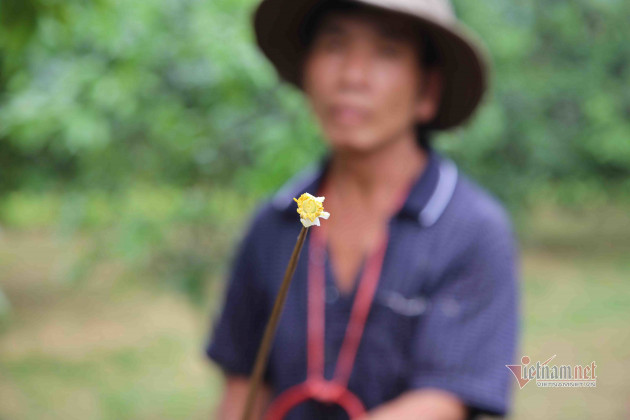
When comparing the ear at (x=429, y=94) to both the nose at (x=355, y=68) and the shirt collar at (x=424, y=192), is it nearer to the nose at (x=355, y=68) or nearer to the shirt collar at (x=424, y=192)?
the shirt collar at (x=424, y=192)

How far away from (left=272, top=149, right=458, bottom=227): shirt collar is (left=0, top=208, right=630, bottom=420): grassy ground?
1154mm

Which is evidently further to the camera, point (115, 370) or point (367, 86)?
point (115, 370)

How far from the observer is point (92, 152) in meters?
2.08

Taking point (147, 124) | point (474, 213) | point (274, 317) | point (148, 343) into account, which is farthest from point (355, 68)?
point (148, 343)

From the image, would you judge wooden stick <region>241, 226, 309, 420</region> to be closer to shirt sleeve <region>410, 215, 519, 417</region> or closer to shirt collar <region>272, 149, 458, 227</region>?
shirt sleeve <region>410, 215, 519, 417</region>

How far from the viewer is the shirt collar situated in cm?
129

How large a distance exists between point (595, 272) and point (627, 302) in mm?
1868

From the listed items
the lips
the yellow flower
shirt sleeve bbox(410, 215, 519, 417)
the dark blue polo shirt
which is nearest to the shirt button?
the dark blue polo shirt

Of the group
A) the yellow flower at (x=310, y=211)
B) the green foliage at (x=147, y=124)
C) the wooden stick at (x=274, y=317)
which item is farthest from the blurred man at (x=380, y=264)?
the yellow flower at (x=310, y=211)

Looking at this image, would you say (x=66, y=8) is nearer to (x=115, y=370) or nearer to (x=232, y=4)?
(x=232, y=4)

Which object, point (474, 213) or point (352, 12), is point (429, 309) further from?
point (352, 12)

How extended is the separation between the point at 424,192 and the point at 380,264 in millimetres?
158

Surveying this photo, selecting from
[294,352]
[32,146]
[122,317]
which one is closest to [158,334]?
[122,317]

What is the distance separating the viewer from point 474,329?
1.20 meters
